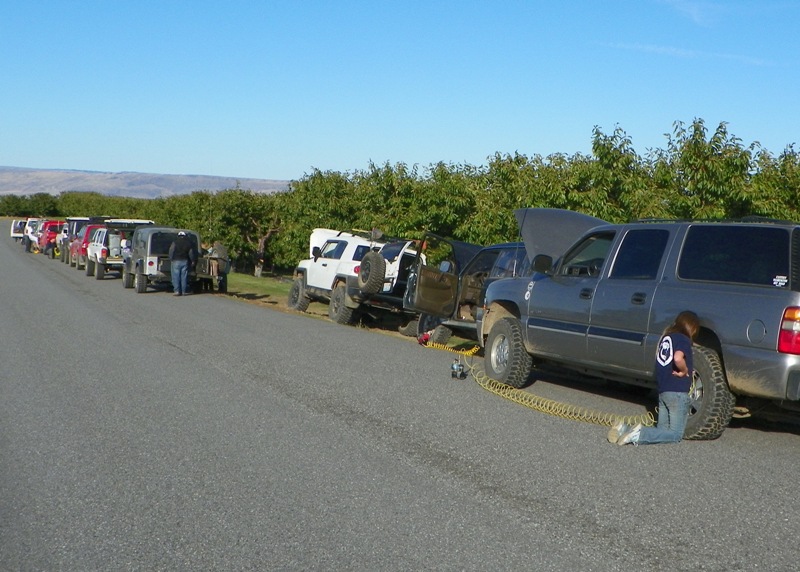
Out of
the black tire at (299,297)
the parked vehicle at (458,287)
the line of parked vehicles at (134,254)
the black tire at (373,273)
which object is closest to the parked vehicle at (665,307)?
the parked vehicle at (458,287)

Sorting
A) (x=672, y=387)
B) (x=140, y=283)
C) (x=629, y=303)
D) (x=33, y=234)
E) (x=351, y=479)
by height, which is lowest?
(x=33, y=234)

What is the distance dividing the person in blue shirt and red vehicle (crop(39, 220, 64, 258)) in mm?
47378

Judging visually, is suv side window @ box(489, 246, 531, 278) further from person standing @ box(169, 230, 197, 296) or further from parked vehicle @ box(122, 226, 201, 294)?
parked vehicle @ box(122, 226, 201, 294)

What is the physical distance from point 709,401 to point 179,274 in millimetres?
20388

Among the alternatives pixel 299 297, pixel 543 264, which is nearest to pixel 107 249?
pixel 299 297

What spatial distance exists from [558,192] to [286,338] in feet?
22.6

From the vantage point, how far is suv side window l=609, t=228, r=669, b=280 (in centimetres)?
970

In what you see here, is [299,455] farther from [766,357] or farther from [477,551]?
[766,357]

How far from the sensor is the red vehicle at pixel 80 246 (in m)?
37.7

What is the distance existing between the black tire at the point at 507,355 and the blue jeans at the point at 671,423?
2973 mm

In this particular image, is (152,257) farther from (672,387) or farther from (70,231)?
(672,387)

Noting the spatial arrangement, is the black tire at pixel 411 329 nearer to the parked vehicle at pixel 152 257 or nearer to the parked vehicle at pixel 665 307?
the parked vehicle at pixel 665 307

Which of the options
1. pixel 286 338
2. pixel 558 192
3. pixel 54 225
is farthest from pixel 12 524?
pixel 54 225

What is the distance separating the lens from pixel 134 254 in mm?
28516
